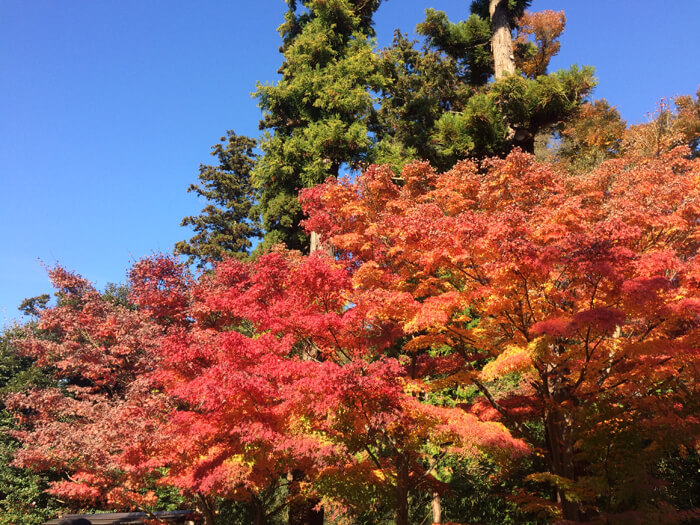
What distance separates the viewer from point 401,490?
8641 mm

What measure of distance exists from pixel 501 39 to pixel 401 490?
17558 millimetres

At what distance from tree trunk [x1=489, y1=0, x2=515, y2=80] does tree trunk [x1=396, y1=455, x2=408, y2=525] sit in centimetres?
1481

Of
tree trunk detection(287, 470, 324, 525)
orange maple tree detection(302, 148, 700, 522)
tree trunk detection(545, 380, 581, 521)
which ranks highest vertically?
orange maple tree detection(302, 148, 700, 522)

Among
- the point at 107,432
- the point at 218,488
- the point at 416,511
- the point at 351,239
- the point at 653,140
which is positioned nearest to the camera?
the point at 218,488

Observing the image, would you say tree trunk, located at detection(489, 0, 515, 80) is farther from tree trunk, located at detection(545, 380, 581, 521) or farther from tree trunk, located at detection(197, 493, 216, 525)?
tree trunk, located at detection(197, 493, 216, 525)

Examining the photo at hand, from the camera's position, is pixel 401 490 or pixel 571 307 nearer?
pixel 401 490

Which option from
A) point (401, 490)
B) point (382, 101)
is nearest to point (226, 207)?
point (382, 101)

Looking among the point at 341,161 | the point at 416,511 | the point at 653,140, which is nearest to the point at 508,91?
the point at 341,161

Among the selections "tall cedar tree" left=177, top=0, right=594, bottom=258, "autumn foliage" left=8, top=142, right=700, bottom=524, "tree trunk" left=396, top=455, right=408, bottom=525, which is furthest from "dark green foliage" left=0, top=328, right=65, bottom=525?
"tree trunk" left=396, top=455, right=408, bottom=525

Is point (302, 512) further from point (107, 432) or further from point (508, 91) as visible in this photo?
point (508, 91)

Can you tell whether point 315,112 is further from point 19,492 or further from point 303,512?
point 19,492

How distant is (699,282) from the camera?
314 inches

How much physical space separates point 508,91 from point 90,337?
658 inches

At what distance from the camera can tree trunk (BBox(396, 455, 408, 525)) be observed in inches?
335
